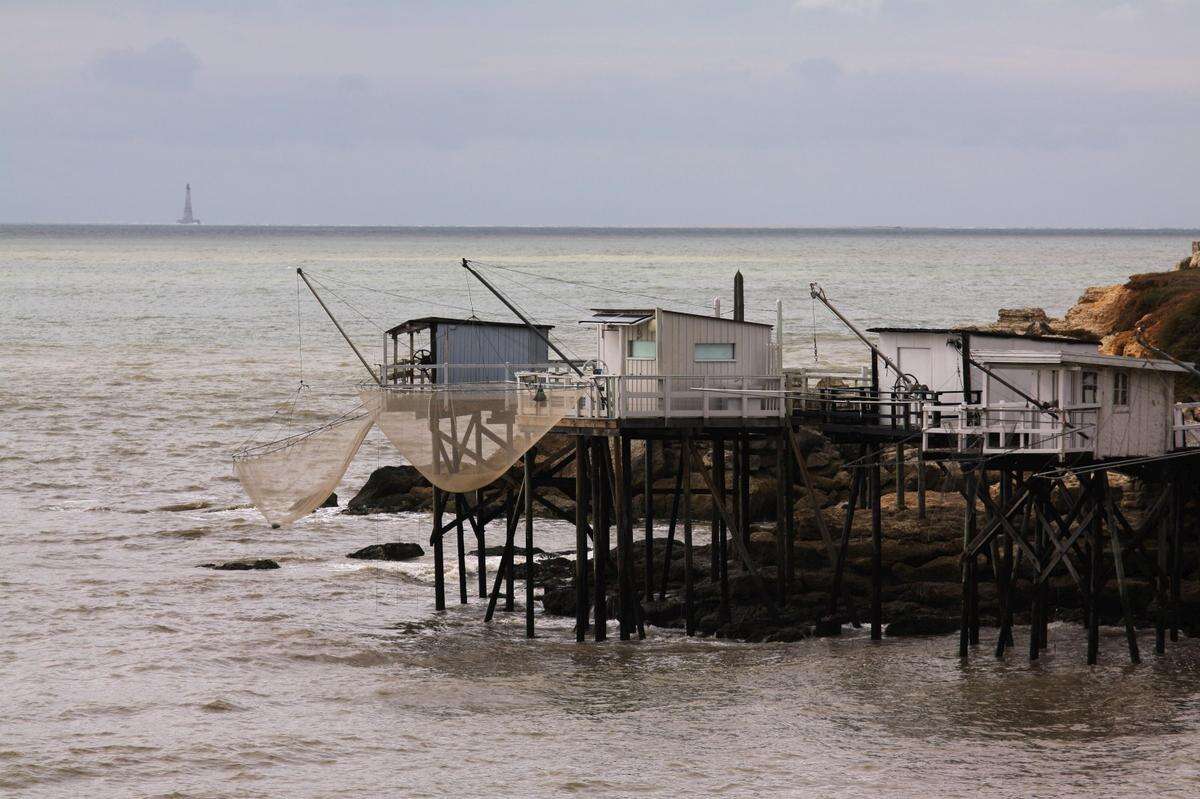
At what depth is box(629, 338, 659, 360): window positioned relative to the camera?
114 feet

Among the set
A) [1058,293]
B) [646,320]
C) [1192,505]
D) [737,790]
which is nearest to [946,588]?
[1192,505]

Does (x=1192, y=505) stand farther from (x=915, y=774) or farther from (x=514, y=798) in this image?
(x=514, y=798)

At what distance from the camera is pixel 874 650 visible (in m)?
32.9

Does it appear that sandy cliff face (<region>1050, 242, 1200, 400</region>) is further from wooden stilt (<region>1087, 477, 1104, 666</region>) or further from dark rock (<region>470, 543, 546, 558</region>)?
dark rock (<region>470, 543, 546, 558</region>)

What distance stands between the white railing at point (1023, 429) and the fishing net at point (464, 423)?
7.30m

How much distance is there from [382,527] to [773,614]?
16.3 meters

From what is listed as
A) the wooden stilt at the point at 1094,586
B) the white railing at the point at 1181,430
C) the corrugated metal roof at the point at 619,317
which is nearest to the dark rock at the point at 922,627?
the wooden stilt at the point at 1094,586

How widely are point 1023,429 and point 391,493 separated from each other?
76.9ft

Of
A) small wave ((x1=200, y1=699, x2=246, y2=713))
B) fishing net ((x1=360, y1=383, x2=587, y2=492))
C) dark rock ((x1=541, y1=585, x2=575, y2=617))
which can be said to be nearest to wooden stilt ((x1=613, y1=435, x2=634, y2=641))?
fishing net ((x1=360, y1=383, x2=587, y2=492))

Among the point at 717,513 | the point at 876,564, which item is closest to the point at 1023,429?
the point at 876,564

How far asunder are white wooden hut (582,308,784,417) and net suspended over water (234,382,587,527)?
150cm

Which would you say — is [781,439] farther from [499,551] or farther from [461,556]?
[499,551]

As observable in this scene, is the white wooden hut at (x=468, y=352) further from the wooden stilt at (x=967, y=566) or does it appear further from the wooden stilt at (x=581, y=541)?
the wooden stilt at (x=967, y=566)

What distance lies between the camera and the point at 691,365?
3472cm
